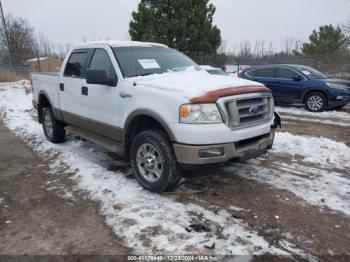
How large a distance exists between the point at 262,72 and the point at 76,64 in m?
8.78

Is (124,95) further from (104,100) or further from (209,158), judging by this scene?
(209,158)

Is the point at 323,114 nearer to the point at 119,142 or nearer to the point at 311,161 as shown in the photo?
the point at 311,161

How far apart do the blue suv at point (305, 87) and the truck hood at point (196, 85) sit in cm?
764

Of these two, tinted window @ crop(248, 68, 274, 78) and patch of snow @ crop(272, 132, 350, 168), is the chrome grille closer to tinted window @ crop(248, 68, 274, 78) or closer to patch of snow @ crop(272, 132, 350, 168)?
patch of snow @ crop(272, 132, 350, 168)

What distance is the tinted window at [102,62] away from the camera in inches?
192

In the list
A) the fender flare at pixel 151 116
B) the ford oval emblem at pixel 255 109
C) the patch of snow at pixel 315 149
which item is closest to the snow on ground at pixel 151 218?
the fender flare at pixel 151 116

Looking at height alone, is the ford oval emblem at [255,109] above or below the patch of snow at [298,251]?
above

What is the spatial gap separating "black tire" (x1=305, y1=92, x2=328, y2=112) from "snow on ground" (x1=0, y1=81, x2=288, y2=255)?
8.12 metres

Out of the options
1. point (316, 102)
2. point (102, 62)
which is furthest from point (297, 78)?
point (102, 62)

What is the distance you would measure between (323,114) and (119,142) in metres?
8.16

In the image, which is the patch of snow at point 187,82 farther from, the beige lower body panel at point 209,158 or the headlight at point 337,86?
the headlight at point 337,86

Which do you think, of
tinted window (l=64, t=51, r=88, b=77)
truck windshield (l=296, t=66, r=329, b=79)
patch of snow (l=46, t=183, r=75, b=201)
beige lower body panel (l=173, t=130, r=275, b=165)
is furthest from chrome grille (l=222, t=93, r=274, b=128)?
truck windshield (l=296, t=66, r=329, b=79)

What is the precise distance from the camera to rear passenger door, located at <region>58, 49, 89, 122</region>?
5.60 m

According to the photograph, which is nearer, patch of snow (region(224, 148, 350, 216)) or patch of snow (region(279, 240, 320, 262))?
patch of snow (region(279, 240, 320, 262))
